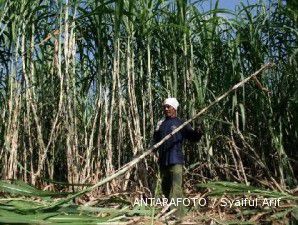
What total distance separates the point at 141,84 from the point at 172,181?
0.82 metres

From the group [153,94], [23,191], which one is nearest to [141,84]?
→ [153,94]

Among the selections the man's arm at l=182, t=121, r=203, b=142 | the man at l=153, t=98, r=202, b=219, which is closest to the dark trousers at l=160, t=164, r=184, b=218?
the man at l=153, t=98, r=202, b=219

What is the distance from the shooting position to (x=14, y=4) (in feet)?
10.2

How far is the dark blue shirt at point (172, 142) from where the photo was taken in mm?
2727

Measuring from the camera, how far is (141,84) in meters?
3.25

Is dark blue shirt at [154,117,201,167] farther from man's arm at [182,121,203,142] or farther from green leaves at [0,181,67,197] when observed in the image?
green leaves at [0,181,67,197]

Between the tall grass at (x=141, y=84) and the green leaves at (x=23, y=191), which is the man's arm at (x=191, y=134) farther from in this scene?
the green leaves at (x=23, y=191)

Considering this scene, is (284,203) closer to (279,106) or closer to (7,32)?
(279,106)

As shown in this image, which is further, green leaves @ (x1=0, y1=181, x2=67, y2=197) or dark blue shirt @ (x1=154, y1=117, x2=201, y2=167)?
dark blue shirt @ (x1=154, y1=117, x2=201, y2=167)

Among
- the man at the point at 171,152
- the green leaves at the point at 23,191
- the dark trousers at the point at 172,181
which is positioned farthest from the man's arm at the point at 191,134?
the green leaves at the point at 23,191

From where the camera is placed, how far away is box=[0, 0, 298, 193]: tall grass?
2971 mm

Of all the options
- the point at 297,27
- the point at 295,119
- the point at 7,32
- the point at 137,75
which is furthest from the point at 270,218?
the point at 7,32

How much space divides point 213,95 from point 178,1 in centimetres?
66

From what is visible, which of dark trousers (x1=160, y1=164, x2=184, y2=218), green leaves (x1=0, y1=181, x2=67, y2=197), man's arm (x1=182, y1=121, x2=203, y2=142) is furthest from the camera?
man's arm (x1=182, y1=121, x2=203, y2=142)
